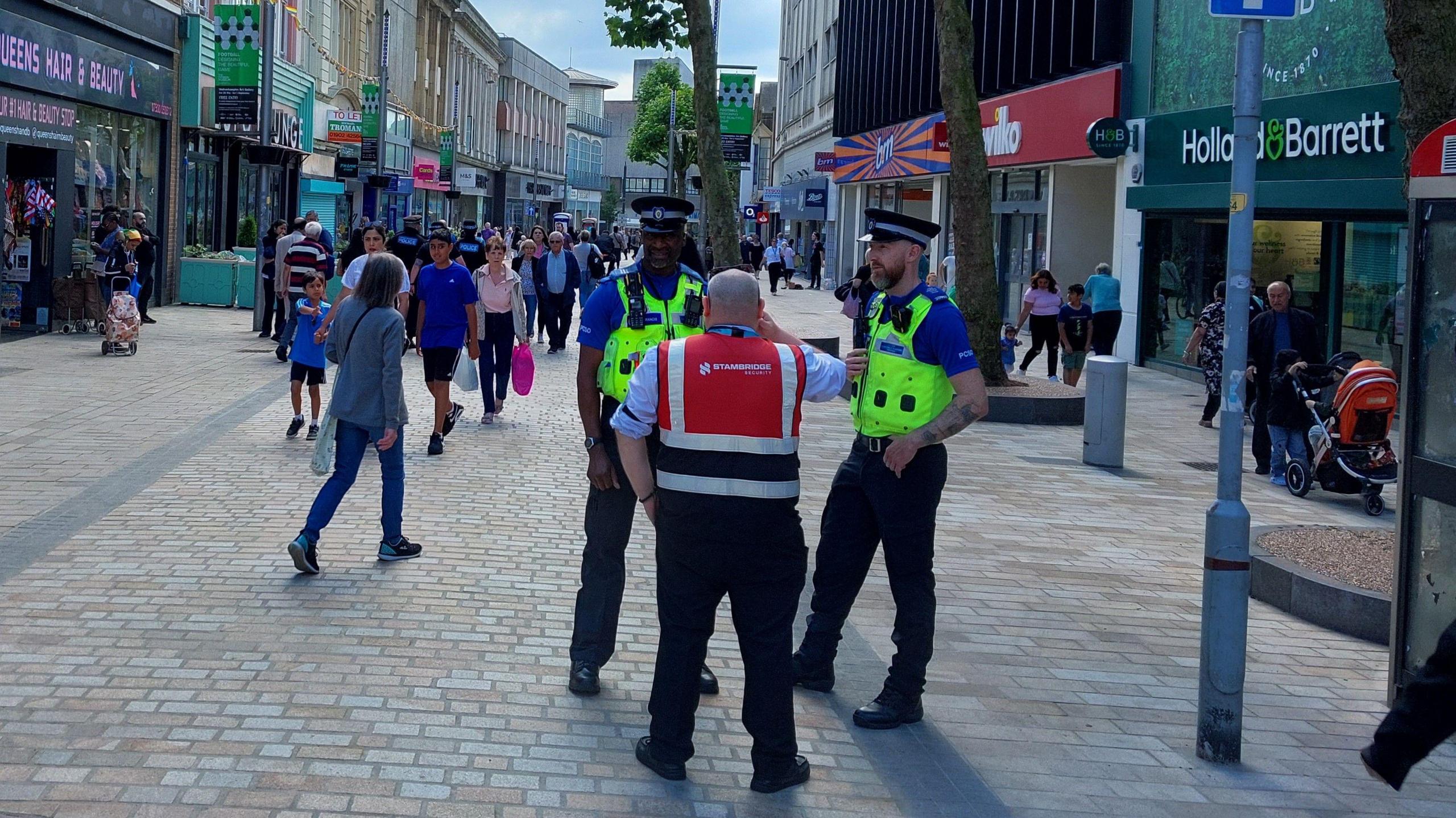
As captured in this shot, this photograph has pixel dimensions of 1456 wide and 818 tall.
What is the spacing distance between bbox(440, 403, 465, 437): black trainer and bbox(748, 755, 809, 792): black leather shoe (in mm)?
7330

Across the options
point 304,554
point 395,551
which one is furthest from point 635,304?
point 395,551

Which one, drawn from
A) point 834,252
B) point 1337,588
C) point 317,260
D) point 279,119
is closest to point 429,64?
point 834,252

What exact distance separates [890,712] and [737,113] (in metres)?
30.0

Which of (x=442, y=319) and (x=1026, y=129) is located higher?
(x=1026, y=129)

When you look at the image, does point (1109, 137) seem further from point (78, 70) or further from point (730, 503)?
point (730, 503)

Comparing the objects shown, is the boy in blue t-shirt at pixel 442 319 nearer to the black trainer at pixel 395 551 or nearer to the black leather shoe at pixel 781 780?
the black trainer at pixel 395 551

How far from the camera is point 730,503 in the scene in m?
4.82

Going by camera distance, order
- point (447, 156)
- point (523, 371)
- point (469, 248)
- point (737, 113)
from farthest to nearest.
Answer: point (447, 156), point (737, 113), point (469, 248), point (523, 371)

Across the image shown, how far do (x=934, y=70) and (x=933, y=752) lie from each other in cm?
3211

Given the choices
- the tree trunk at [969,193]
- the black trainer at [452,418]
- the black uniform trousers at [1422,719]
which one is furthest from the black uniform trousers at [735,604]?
the tree trunk at [969,193]

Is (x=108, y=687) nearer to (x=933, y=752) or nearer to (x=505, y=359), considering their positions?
(x=933, y=752)

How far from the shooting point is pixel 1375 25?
16.3 meters

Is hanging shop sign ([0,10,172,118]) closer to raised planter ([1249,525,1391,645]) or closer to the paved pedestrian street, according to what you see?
the paved pedestrian street

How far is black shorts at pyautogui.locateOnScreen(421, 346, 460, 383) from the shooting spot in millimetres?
11844
